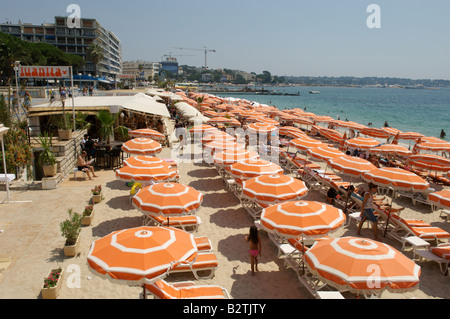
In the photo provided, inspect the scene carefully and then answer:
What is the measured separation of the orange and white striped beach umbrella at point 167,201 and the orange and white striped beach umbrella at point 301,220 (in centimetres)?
168

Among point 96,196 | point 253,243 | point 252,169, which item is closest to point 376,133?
point 252,169

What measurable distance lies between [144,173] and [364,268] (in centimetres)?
606

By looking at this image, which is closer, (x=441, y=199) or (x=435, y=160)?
(x=441, y=199)

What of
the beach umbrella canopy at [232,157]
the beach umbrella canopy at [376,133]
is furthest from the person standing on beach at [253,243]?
the beach umbrella canopy at [376,133]

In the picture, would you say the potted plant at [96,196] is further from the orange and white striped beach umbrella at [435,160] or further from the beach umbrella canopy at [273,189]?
the orange and white striped beach umbrella at [435,160]

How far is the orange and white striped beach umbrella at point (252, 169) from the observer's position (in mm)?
9469

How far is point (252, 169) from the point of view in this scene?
9.57 meters

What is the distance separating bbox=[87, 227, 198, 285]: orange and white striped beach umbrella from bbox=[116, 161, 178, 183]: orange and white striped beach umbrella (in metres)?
3.65

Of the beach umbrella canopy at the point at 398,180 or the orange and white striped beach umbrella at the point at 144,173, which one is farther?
the orange and white striped beach umbrella at the point at 144,173

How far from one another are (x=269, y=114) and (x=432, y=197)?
20722mm

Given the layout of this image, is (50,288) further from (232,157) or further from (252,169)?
(232,157)

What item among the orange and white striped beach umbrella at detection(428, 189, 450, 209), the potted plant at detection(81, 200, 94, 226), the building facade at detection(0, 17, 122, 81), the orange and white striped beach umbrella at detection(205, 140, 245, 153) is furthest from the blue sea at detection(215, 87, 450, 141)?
the building facade at detection(0, 17, 122, 81)

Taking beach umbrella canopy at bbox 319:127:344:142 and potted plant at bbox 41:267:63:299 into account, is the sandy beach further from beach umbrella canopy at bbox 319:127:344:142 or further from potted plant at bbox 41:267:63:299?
beach umbrella canopy at bbox 319:127:344:142

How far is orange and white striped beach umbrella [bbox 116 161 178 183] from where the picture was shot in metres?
8.67
